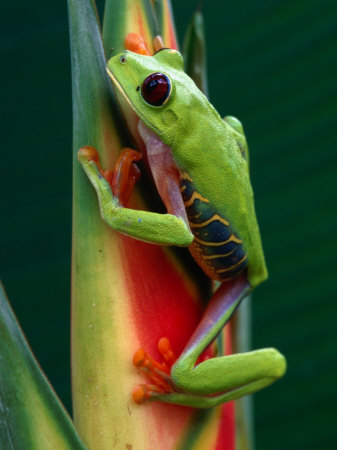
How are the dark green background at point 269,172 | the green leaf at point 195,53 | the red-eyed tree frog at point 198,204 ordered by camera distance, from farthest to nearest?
1. the dark green background at point 269,172
2. the green leaf at point 195,53
3. the red-eyed tree frog at point 198,204

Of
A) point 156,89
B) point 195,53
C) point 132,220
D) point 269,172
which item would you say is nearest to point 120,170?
point 132,220

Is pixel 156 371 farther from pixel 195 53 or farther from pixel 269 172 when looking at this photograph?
pixel 269 172

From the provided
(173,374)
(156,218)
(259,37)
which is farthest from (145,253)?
(259,37)

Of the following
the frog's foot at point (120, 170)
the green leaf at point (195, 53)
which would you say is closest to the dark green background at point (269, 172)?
the green leaf at point (195, 53)

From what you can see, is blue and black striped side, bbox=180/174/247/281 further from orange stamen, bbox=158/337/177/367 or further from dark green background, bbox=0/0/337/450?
dark green background, bbox=0/0/337/450

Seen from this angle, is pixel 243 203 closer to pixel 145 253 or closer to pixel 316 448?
pixel 145 253

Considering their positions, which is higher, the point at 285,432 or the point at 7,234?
the point at 7,234

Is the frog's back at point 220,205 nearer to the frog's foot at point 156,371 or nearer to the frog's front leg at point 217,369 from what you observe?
the frog's front leg at point 217,369
